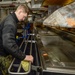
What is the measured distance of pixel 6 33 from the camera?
5.25 ft

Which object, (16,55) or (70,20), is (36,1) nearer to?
(16,55)

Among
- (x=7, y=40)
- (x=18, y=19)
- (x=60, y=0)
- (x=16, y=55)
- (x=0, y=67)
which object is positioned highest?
(x=60, y=0)

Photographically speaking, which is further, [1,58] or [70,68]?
[1,58]

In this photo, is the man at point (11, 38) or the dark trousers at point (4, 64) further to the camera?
the dark trousers at point (4, 64)

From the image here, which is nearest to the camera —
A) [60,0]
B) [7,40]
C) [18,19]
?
[7,40]

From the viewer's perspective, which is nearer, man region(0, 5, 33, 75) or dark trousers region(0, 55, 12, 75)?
man region(0, 5, 33, 75)

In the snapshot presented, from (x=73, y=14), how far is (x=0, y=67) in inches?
52.6

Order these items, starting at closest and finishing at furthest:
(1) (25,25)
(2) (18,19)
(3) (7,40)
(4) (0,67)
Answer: (3) (7,40) → (2) (18,19) → (4) (0,67) → (1) (25,25)

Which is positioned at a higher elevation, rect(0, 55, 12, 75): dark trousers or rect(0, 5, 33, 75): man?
rect(0, 5, 33, 75): man

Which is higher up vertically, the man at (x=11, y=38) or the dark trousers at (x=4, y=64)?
the man at (x=11, y=38)

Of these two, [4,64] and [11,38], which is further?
[4,64]

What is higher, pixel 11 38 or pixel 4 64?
pixel 11 38

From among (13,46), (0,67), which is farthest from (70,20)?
(0,67)

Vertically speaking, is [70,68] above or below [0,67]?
above
